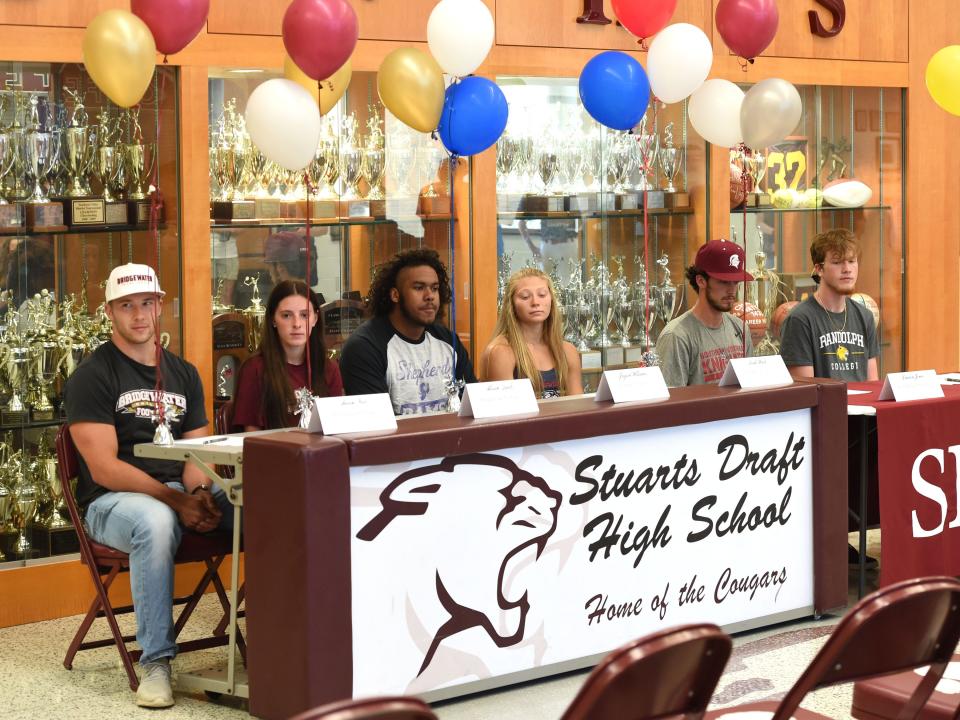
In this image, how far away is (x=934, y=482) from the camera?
4820 millimetres

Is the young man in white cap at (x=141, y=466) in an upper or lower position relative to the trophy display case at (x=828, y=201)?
lower

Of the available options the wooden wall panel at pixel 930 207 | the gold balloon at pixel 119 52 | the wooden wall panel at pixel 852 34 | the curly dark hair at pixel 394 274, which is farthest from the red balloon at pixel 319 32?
the wooden wall panel at pixel 930 207

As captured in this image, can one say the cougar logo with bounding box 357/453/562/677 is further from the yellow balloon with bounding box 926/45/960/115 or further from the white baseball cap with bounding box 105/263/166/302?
the yellow balloon with bounding box 926/45/960/115

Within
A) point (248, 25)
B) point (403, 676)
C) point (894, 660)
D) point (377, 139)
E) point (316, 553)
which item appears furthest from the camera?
point (377, 139)

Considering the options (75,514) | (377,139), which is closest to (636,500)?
A: (75,514)

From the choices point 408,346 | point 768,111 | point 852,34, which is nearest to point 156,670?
point 408,346

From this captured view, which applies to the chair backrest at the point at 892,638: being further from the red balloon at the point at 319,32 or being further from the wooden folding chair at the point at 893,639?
the red balloon at the point at 319,32

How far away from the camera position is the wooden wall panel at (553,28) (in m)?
5.93

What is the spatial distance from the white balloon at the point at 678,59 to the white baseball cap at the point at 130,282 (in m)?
2.07

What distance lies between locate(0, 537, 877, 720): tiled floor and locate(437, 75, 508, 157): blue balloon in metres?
1.96

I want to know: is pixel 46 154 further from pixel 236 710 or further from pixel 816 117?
pixel 816 117

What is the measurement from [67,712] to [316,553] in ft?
3.61

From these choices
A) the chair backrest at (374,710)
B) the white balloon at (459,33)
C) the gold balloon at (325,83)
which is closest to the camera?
the chair backrest at (374,710)

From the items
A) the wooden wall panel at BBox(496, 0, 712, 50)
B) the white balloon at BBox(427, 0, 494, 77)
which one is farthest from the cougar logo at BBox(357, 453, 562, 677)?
the wooden wall panel at BBox(496, 0, 712, 50)
